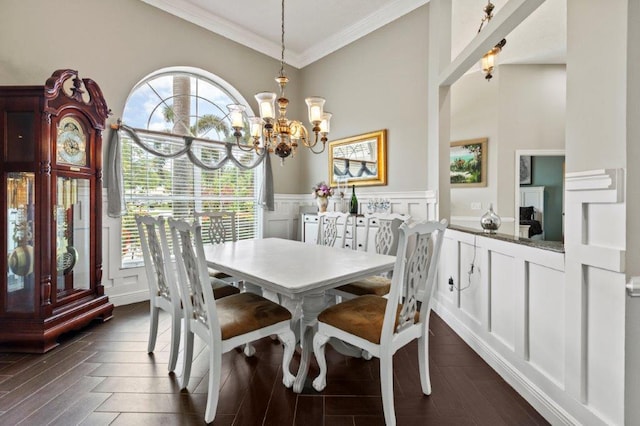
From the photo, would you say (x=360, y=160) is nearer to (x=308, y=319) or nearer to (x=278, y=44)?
(x=278, y=44)

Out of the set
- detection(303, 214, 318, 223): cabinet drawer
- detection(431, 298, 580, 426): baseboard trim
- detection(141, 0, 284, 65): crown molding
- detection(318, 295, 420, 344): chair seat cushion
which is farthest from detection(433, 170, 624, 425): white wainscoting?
detection(141, 0, 284, 65): crown molding

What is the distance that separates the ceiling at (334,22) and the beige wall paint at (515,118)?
0.74 feet

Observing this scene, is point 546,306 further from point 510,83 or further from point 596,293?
point 510,83

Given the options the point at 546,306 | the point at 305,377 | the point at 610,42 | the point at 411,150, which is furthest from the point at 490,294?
the point at 411,150

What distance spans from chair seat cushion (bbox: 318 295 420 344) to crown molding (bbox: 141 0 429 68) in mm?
3341

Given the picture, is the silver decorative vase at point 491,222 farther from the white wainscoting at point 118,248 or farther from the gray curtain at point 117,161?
the gray curtain at point 117,161

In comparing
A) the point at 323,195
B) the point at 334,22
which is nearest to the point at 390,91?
the point at 334,22

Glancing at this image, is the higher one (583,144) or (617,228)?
(583,144)

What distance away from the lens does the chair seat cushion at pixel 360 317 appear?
1.51 m

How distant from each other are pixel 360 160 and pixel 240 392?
3.10m

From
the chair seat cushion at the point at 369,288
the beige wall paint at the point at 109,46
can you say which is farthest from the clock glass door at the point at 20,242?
the chair seat cushion at the point at 369,288

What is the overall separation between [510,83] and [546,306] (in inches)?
172

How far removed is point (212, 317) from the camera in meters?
1.48

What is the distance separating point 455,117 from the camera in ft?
16.1
